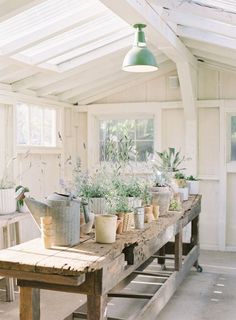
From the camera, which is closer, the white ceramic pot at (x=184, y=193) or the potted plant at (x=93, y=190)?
the potted plant at (x=93, y=190)

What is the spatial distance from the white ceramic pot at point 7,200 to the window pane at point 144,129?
292 cm

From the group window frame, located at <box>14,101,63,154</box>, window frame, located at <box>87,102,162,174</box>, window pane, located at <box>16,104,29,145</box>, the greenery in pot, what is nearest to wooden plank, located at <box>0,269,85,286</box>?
the greenery in pot

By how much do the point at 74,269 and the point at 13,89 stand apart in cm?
Answer: 366

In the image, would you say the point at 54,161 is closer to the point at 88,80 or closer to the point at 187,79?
the point at 88,80

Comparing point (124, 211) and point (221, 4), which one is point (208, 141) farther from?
point (124, 211)

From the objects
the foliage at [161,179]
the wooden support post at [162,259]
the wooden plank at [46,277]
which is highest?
the foliage at [161,179]

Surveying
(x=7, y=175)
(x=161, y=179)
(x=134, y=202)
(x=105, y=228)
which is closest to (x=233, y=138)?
Answer: (x=161, y=179)

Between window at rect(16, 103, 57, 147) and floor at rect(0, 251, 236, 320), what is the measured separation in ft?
6.82

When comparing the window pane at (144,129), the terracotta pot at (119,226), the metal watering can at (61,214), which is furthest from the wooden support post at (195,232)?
the metal watering can at (61,214)

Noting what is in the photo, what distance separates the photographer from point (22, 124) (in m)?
5.72

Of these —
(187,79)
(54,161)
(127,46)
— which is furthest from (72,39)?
(54,161)

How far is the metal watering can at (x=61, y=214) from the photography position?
232cm

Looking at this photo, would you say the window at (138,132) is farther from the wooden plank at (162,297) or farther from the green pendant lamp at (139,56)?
the green pendant lamp at (139,56)

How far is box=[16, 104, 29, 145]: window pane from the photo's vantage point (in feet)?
18.4
